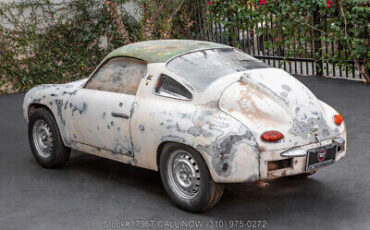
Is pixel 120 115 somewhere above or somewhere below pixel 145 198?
above

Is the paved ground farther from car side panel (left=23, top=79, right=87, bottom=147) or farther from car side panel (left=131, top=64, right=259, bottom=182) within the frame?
car side panel (left=23, top=79, right=87, bottom=147)

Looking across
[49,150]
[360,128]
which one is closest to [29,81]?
[49,150]

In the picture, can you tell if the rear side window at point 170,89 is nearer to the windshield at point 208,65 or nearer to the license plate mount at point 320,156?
the windshield at point 208,65

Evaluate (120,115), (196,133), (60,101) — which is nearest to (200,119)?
(196,133)

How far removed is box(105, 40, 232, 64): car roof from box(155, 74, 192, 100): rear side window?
24 cm

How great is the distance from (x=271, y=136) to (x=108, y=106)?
6.62 ft

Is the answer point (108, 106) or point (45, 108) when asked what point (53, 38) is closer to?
point (45, 108)

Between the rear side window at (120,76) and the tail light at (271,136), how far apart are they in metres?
1.66

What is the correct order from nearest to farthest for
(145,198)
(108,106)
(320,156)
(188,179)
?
(320,156) < (188,179) < (145,198) < (108,106)

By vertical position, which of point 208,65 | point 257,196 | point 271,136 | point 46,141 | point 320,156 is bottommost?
point 257,196

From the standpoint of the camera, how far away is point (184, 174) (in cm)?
543

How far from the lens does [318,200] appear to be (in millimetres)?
5652

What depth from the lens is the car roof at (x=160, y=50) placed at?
602 cm

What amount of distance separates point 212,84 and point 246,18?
28.7ft
